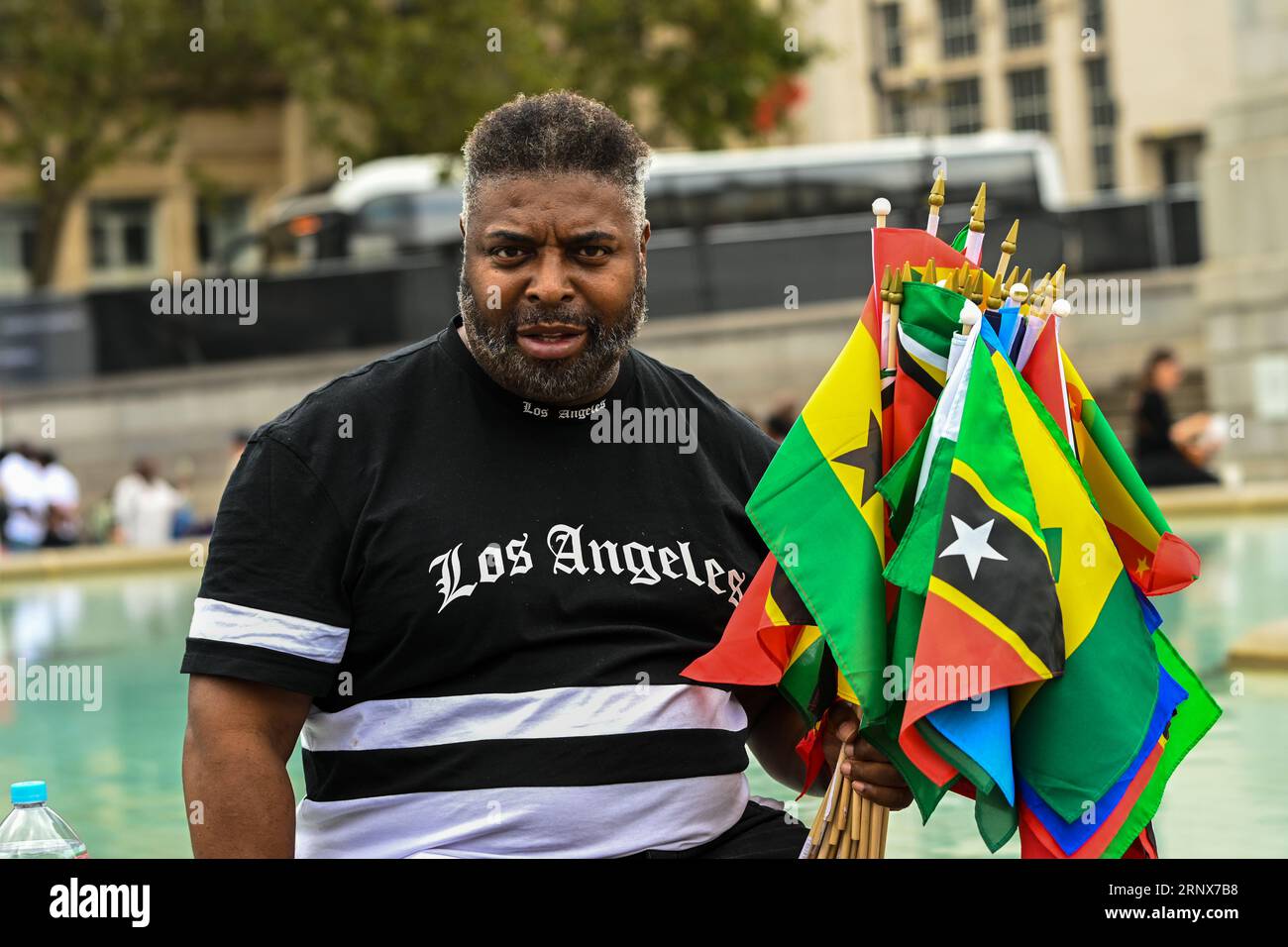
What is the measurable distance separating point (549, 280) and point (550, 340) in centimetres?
10

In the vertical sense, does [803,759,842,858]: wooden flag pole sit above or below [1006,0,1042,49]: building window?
below

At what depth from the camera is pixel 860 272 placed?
1123 inches

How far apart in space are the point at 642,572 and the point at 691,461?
24 cm

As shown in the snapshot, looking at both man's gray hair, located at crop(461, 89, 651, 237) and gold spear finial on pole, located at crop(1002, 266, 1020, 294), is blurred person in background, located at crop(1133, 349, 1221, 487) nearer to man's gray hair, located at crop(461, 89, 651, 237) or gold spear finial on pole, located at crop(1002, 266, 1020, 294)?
gold spear finial on pole, located at crop(1002, 266, 1020, 294)

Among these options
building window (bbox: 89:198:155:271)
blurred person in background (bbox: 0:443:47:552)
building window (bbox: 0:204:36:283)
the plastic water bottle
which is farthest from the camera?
building window (bbox: 89:198:155:271)

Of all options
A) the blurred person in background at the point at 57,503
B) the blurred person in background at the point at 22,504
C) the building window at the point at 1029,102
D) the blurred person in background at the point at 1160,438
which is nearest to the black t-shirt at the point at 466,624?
the blurred person in background at the point at 1160,438

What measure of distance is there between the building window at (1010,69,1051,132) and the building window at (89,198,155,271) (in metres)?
19.2

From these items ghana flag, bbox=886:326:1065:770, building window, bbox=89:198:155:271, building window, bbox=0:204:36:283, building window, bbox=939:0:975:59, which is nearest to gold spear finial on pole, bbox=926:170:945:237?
ghana flag, bbox=886:326:1065:770

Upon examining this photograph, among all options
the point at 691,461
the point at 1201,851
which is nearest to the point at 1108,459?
the point at 691,461

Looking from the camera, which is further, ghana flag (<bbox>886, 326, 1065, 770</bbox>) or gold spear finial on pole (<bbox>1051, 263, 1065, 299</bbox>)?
gold spear finial on pole (<bbox>1051, 263, 1065, 299</bbox>)

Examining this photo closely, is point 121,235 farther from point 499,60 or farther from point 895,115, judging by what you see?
point 499,60

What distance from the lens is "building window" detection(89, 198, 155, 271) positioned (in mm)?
46219

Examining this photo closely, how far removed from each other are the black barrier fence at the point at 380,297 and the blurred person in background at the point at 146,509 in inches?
158

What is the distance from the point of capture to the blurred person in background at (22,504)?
22.4 m
